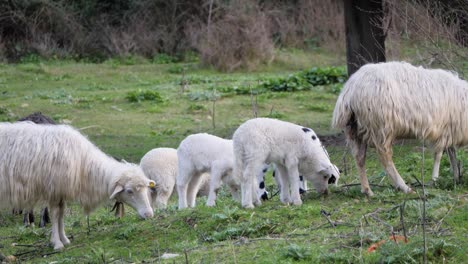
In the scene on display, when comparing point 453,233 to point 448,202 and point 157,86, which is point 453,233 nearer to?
point 448,202

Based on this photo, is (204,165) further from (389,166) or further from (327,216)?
(327,216)

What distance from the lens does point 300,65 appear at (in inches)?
1080

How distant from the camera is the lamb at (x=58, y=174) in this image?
930cm

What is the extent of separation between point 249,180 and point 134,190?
4.48 feet

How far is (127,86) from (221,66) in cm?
359

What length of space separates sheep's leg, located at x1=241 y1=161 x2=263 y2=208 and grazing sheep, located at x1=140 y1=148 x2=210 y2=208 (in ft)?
9.31

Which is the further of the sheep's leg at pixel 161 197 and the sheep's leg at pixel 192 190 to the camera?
the sheep's leg at pixel 161 197

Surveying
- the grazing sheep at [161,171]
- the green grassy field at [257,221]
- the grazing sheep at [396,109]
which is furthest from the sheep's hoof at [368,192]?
the grazing sheep at [161,171]

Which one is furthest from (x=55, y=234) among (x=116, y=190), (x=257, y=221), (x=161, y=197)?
(x=161, y=197)

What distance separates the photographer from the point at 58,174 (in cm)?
936

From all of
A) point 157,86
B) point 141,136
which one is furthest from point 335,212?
point 157,86

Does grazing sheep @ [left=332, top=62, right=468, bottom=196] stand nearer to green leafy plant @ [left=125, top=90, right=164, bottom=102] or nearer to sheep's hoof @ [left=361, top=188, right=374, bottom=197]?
sheep's hoof @ [left=361, top=188, right=374, bottom=197]

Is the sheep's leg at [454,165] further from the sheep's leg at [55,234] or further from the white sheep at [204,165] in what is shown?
the sheep's leg at [55,234]

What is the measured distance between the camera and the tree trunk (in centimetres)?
1493
